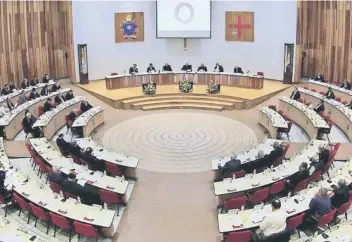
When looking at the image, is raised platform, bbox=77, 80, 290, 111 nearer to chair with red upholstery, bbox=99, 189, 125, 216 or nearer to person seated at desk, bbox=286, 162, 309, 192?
person seated at desk, bbox=286, 162, 309, 192

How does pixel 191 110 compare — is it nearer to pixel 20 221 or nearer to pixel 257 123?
pixel 257 123

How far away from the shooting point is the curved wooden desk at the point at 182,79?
2520 cm

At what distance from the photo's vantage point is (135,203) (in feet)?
44.0

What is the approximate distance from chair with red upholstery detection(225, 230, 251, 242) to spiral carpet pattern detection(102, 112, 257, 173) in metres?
5.61

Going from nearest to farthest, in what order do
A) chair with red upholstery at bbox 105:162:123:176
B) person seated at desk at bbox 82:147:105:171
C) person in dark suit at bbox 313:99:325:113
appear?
chair with red upholstery at bbox 105:162:123:176, person seated at desk at bbox 82:147:105:171, person in dark suit at bbox 313:99:325:113

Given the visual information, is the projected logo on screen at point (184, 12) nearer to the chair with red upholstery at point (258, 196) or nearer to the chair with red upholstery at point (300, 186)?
the chair with red upholstery at point (300, 186)

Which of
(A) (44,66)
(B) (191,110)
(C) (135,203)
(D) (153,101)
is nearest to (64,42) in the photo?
(A) (44,66)

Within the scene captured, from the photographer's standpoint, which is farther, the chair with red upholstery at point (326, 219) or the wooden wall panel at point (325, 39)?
the wooden wall panel at point (325, 39)

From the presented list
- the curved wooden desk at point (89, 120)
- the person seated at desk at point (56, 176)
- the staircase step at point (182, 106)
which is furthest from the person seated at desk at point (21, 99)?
the person seated at desk at point (56, 176)

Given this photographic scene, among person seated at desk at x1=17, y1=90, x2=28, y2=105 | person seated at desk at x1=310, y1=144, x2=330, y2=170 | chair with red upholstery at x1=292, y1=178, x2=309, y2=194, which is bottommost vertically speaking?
Answer: chair with red upholstery at x1=292, y1=178, x2=309, y2=194

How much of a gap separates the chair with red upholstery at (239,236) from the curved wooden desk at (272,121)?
8.11 m

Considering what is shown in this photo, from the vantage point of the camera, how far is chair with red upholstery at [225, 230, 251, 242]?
33.6 ft

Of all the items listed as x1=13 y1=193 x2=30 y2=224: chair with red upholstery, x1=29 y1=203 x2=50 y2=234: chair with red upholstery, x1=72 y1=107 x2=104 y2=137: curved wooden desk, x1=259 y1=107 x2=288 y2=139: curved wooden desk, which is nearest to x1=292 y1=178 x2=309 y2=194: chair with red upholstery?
x1=259 y1=107 x2=288 y2=139: curved wooden desk

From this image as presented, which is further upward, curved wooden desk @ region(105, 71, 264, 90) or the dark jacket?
curved wooden desk @ region(105, 71, 264, 90)
